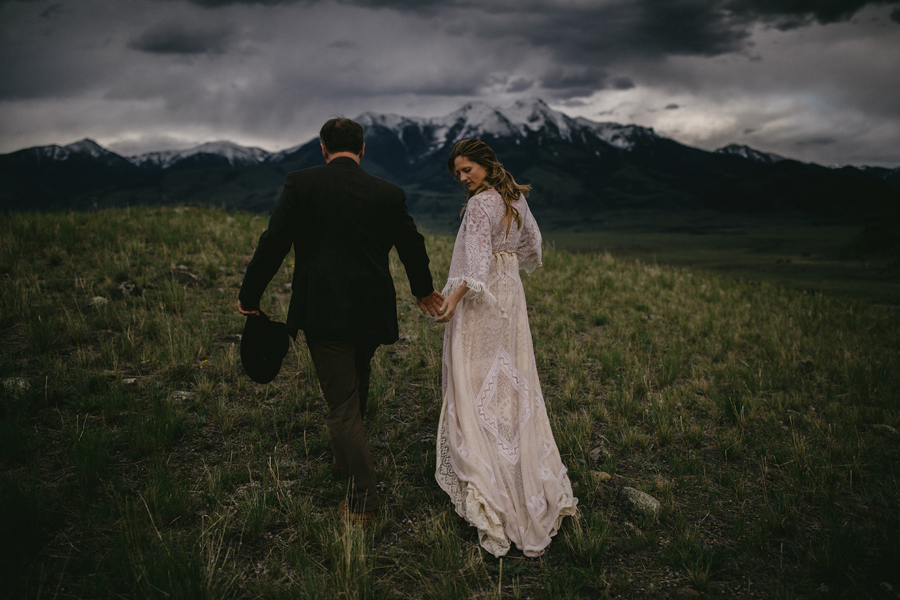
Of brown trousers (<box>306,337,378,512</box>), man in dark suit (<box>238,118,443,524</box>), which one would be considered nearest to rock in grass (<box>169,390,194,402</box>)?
man in dark suit (<box>238,118,443,524</box>)

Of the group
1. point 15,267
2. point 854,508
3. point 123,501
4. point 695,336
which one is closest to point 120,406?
point 123,501

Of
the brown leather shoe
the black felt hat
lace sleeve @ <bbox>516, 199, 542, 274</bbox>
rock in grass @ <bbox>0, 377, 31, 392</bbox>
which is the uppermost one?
lace sleeve @ <bbox>516, 199, 542, 274</bbox>

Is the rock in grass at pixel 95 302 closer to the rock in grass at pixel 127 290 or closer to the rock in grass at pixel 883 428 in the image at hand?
the rock in grass at pixel 127 290

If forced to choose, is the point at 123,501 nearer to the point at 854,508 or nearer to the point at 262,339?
the point at 262,339

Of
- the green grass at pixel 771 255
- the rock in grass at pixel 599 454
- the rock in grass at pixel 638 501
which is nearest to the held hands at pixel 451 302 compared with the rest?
the rock in grass at pixel 638 501

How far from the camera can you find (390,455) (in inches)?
167

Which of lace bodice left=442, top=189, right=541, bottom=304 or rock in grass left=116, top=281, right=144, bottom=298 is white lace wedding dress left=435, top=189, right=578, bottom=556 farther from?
rock in grass left=116, top=281, right=144, bottom=298

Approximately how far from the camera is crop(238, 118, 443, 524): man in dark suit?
10.2ft

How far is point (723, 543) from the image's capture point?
10.8 ft

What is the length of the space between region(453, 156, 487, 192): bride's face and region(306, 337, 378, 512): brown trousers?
5.21ft

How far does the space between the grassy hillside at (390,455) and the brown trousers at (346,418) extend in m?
0.30

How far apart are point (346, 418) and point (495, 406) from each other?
1130 mm

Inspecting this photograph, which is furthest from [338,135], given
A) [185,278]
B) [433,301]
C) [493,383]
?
[185,278]

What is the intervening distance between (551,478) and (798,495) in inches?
91.0
